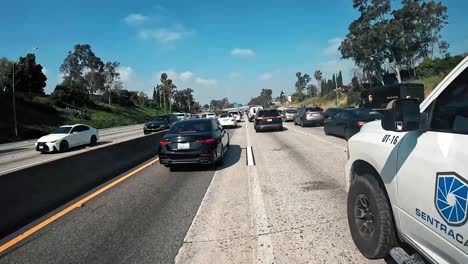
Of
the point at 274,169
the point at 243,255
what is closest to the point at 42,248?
the point at 243,255

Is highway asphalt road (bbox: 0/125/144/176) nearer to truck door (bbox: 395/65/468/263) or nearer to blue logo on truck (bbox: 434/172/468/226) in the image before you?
truck door (bbox: 395/65/468/263)

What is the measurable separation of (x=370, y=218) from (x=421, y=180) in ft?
3.98

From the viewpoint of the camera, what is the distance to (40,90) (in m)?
65.1

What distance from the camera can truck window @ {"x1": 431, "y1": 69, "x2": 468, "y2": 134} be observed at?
107 inches

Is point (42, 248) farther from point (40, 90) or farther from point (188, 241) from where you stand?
point (40, 90)

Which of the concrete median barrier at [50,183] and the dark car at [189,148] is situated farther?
the dark car at [189,148]

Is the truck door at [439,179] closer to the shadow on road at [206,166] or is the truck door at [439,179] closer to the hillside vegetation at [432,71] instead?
the shadow on road at [206,166]

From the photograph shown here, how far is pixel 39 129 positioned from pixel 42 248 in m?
44.3

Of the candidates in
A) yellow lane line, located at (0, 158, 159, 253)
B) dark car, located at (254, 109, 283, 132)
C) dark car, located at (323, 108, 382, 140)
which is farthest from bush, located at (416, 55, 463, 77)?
yellow lane line, located at (0, 158, 159, 253)

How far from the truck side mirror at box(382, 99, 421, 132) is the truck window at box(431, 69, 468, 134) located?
0.65 ft

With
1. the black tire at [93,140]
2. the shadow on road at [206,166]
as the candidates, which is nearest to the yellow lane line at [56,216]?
the shadow on road at [206,166]

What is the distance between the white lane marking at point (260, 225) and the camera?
422 cm

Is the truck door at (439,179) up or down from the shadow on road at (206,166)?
up

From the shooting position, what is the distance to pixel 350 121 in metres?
16.4
